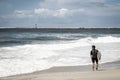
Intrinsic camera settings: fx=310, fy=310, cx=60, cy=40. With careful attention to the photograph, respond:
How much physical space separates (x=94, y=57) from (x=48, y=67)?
3582 millimetres

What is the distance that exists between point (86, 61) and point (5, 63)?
16.9ft

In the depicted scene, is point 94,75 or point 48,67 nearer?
point 94,75

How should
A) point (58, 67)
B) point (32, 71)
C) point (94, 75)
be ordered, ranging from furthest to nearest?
Answer: point (58, 67)
point (32, 71)
point (94, 75)

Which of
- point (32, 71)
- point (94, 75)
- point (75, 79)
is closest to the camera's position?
point (75, 79)

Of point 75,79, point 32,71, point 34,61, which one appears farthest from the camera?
point 34,61

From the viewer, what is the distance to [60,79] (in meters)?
11.8

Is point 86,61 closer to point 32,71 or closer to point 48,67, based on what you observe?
point 48,67

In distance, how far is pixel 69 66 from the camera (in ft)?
58.4

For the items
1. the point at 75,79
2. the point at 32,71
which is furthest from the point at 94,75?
the point at 32,71

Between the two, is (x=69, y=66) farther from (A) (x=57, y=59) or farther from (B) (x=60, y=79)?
(B) (x=60, y=79)

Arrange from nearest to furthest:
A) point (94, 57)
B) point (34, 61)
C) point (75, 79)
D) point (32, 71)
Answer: point (75, 79), point (94, 57), point (32, 71), point (34, 61)

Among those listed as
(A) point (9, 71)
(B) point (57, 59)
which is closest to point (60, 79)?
(A) point (9, 71)

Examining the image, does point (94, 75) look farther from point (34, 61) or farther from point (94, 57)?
point (34, 61)

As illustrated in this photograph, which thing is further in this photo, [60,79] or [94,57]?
[94,57]
